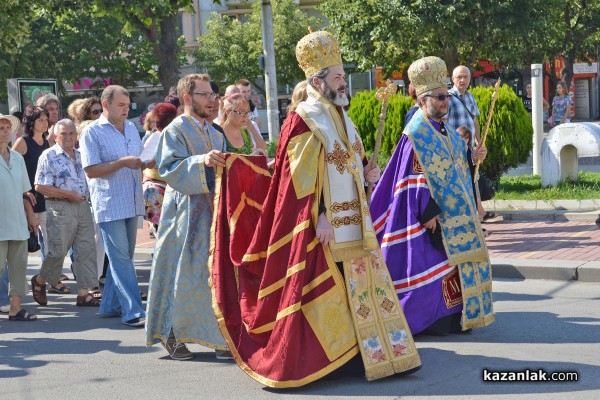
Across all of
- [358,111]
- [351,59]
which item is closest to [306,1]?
[351,59]

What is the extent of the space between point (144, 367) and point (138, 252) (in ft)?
18.0

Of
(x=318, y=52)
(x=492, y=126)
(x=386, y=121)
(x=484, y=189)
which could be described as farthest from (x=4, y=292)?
(x=492, y=126)

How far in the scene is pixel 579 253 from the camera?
10086 millimetres

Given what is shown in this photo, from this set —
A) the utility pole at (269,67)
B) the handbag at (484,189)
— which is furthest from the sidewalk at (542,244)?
the utility pole at (269,67)

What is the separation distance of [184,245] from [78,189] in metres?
3.19

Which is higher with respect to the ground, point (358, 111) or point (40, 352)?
point (358, 111)

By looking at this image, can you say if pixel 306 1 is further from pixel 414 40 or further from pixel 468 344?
pixel 468 344

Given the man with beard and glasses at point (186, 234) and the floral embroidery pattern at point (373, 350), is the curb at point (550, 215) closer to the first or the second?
the man with beard and glasses at point (186, 234)

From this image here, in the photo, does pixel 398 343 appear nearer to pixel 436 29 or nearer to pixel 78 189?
pixel 78 189

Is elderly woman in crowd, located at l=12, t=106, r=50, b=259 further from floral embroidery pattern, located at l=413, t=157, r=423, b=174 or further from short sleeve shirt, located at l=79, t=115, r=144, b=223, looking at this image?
floral embroidery pattern, located at l=413, t=157, r=423, b=174

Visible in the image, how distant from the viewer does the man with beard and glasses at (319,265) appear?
572cm

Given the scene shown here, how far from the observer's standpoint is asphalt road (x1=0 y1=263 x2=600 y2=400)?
577cm

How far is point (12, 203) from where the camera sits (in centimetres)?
855

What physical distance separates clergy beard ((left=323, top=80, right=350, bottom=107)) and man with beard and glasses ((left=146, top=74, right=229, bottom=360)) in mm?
917
